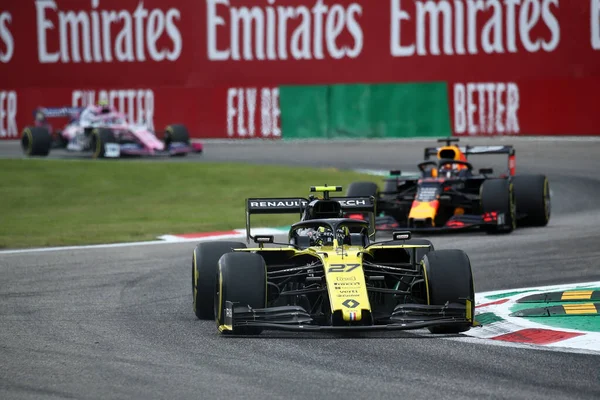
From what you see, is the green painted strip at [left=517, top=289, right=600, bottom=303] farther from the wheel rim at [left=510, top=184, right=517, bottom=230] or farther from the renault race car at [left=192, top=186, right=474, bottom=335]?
the wheel rim at [left=510, top=184, right=517, bottom=230]

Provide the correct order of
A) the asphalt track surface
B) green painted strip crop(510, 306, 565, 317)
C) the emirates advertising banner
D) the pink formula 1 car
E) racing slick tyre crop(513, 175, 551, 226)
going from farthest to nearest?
the emirates advertising banner < the pink formula 1 car < racing slick tyre crop(513, 175, 551, 226) < green painted strip crop(510, 306, 565, 317) < the asphalt track surface

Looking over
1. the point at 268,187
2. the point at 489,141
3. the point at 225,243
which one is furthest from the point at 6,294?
the point at 489,141

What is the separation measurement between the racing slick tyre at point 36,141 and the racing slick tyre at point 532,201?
55.7 ft

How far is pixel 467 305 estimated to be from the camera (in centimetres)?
998

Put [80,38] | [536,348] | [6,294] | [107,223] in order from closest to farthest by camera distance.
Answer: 1. [536,348]
2. [6,294]
3. [107,223]
4. [80,38]

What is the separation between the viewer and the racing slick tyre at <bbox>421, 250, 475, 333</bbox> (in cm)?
1008

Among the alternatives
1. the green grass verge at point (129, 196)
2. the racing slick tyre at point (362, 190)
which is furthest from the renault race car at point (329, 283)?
the green grass verge at point (129, 196)

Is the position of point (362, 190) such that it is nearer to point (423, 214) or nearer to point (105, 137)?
point (423, 214)

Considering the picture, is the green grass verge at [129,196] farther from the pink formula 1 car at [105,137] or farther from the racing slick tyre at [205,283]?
the racing slick tyre at [205,283]

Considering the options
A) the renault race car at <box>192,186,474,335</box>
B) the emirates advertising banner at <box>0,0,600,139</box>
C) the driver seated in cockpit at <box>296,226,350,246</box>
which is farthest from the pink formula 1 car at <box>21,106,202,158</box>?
the driver seated in cockpit at <box>296,226,350,246</box>

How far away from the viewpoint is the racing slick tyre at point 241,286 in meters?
10.1

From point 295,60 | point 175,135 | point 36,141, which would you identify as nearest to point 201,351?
point 175,135

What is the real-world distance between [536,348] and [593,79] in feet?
77.2

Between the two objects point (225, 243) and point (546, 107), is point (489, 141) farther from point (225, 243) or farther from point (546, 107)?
point (225, 243)
